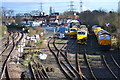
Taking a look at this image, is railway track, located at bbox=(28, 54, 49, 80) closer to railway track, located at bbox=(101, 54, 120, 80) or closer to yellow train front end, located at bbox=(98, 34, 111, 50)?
railway track, located at bbox=(101, 54, 120, 80)

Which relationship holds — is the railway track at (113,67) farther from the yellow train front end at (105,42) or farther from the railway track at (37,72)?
the railway track at (37,72)

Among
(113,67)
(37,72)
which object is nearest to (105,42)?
(113,67)

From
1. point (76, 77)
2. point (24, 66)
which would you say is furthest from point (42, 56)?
point (76, 77)

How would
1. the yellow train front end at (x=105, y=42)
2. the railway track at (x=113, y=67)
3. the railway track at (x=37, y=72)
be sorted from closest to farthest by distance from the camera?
the railway track at (x=37, y=72) < the railway track at (x=113, y=67) < the yellow train front end at (x=105, y=42)

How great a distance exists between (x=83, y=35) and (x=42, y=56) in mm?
6637

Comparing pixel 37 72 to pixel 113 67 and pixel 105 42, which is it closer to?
pixel 113 67

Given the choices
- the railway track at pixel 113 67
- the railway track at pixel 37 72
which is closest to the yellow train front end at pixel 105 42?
the railway track at pixel 113 67

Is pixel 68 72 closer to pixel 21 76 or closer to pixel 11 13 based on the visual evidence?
pixel 21 76

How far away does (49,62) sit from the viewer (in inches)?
443

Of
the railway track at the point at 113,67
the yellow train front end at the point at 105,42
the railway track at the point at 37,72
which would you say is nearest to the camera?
the railway track at the point at 37,72

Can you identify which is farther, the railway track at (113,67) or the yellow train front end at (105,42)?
the yellow train front end at (105,42)

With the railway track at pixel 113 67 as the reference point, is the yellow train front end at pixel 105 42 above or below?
above

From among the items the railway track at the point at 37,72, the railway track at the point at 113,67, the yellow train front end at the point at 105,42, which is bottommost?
the railway track at the point at 113,67

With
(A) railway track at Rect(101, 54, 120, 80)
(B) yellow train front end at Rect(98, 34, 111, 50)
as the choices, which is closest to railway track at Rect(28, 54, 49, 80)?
(A) railway track at Rect(101, 54, 120, 80)
